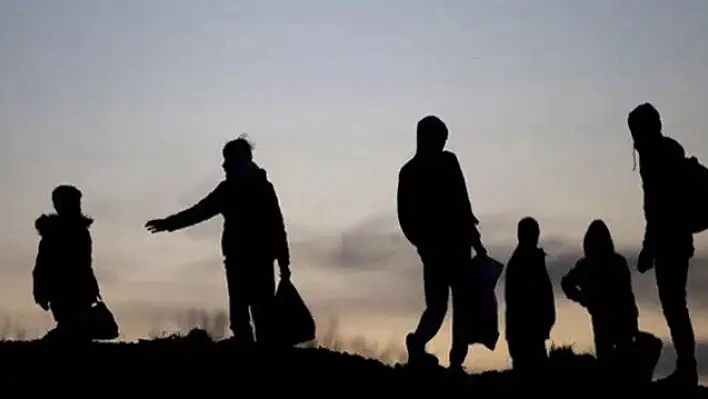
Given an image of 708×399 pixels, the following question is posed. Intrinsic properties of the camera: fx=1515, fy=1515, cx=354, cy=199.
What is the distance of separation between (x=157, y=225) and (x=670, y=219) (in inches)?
190

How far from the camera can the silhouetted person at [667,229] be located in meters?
12.9

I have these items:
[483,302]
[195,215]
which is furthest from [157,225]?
[483,302]

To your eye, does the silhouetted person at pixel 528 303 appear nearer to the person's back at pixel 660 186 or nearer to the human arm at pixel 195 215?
the person's back at pixel 660 186

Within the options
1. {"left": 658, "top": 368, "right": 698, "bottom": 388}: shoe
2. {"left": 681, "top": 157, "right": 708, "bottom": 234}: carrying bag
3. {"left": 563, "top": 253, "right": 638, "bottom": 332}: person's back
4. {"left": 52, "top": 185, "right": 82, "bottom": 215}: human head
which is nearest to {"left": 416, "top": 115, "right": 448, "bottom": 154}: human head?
{"left": 681, "top": 157, "right": 708, "bottom": 234}: carrying bag

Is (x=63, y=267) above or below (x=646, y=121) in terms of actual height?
below

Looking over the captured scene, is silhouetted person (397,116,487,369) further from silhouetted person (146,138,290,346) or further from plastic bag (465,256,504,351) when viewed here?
silhouetted person (146,138,290,346)

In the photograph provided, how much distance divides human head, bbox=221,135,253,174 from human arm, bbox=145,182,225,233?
0.73 feet

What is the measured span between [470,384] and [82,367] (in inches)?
132

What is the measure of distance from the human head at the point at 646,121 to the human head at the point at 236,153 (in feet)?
11.5

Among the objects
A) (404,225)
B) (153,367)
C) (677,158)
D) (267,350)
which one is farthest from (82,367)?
(677,158)

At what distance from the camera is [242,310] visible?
45.6 ft

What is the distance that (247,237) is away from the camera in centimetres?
1380

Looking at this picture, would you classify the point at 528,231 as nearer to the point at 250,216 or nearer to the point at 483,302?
the point at 483,302

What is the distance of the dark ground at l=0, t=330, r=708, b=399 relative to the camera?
12.2m
